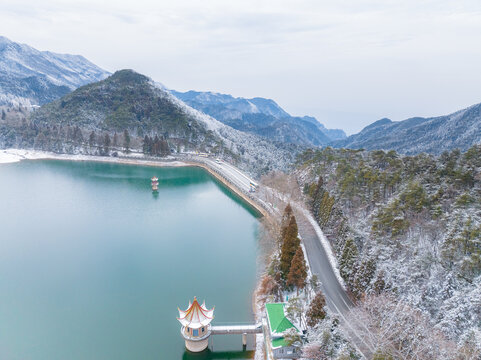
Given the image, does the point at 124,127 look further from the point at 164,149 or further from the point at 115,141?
the point at 164,149

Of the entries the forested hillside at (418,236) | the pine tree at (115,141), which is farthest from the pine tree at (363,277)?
the pine tree at (115,141)

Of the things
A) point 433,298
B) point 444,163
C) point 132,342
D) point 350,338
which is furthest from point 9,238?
point 444,163

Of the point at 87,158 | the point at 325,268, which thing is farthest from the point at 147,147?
the point at 325,268

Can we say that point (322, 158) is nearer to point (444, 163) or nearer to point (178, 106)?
point (444, 163)

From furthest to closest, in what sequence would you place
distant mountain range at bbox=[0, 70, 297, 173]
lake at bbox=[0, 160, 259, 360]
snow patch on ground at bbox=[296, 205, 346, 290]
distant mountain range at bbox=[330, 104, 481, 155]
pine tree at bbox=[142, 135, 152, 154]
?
distant mountain range at bbox=[330, 104, 481, 155]
distant mountain range at bbox=[0, 70, 297, 173]
pine tree at bbox=[142, 135, 152, 154]
snow patch on ground at bbox=[296, 205, 346, 290]
lake at bbox=[0, 160, 259, 360]

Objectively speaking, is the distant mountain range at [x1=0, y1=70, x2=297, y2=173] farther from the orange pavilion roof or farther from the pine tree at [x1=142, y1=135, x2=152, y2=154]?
the orange pavilion roof

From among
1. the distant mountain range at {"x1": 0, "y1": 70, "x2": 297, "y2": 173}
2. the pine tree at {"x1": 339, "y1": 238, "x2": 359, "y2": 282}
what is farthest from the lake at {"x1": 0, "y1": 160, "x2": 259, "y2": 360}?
the distant mountain range at {"x1": 0, "y1": 70, "x2": 297, "y2": 173}

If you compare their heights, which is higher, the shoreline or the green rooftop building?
the shoreline
